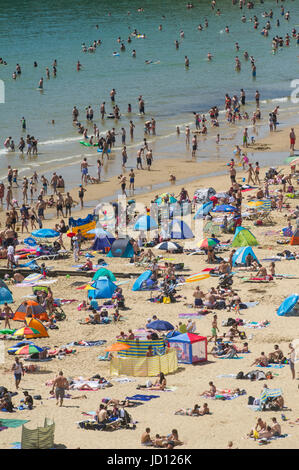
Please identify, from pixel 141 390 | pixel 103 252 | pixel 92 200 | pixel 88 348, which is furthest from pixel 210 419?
pixel 92 200

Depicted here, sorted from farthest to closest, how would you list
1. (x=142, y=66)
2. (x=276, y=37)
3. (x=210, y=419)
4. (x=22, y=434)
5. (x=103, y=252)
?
(x=276, y=37)
(x=142, y=66)
(x=103, y=252)
(x=210, y=419)
(x=22, y=434)

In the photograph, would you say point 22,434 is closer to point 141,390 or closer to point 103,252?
point 141,390

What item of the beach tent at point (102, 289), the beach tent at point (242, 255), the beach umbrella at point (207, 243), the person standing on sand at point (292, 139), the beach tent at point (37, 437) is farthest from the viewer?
the person standing on sand at point (292, 139)

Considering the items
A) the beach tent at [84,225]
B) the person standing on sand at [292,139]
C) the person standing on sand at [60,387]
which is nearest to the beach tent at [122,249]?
the beach tent at [84,225]

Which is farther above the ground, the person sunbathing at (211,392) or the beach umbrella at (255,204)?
the beach umbrella at (255,204)

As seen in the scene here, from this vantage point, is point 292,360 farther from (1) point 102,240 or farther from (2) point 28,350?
(1) point 102,240

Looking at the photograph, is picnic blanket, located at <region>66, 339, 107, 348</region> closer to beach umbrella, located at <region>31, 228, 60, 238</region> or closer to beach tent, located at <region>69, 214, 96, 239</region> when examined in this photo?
beach umbrella, located at <region>31, 228, 60, 238</region>

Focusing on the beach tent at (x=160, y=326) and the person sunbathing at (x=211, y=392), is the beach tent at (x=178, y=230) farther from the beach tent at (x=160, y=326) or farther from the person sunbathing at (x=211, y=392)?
the person sunbathing at (x=211, y=392)
